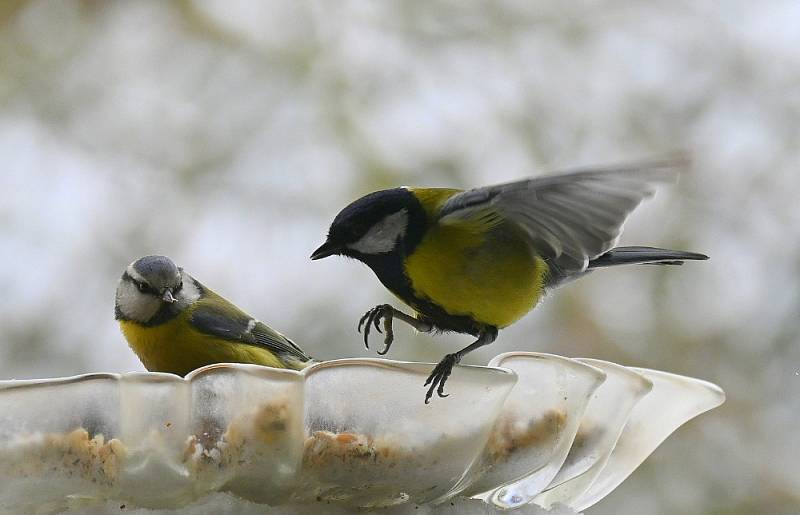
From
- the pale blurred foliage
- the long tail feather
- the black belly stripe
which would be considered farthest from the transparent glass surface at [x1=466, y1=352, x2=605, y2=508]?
the pale blurred foliage

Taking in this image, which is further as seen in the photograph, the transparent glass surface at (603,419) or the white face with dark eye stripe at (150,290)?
the white face with dark eye stripe at (150,290)

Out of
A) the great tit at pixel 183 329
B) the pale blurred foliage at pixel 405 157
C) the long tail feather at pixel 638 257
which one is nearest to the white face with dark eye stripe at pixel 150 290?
the great tit at pixel 183 329

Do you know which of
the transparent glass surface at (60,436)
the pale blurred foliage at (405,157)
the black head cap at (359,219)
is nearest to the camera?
the transparent glass surface at (60,436)

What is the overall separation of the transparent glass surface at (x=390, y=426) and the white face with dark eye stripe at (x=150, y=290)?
597mm

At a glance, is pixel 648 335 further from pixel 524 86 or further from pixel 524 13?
pixel 524 13

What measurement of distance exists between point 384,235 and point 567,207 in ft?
0.67

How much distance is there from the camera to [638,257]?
116cm

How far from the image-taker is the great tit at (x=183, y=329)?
3.94ft

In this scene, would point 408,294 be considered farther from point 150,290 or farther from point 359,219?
point 150,290

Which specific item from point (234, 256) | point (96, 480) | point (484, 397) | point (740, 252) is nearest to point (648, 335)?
point (740, 252)

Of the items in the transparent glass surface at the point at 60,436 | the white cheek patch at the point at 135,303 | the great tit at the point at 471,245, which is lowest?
the transparent glass surface at the point at 60,436

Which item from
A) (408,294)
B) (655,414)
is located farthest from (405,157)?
(655,414)

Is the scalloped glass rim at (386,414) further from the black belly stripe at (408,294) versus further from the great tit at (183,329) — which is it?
the great tit at (183,329)

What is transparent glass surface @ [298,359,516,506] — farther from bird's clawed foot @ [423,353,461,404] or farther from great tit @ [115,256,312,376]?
great tit @ [115,256,312,376]
